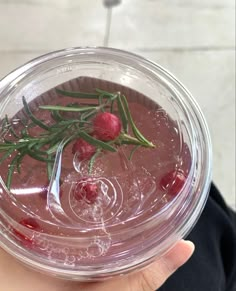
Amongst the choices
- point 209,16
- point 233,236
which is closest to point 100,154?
point 233,236

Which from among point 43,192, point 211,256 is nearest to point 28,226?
point 43,192

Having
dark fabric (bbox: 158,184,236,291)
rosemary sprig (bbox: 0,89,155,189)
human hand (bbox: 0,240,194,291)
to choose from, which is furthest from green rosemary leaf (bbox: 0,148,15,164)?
dark fabric (bbox: 158,184,236,291)

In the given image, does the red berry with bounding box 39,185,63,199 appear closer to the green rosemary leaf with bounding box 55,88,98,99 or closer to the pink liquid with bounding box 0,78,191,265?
the pink liquid with bounding box 0,78,191,265

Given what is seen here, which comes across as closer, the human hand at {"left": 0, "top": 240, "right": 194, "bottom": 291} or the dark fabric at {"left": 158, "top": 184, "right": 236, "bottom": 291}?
the human hand at {"left": 0, "top": 240, "right": 194, "bottom": 291}

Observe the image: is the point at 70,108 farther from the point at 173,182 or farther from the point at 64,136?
the point at 173,182

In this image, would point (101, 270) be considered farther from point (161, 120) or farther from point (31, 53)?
point (31, 53)
